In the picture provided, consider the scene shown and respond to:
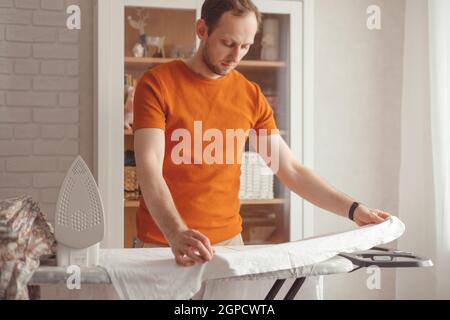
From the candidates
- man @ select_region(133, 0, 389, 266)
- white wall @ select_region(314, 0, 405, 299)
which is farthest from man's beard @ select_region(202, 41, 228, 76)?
white wall @ select_region(314, 0, 405, 299)

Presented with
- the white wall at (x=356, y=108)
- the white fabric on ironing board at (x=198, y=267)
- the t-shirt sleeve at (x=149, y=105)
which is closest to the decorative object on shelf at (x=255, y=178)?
the white wall at (x=356, y=108)

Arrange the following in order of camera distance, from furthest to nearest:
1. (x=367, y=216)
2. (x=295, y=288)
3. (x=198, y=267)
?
(x=367, y=216) → (x=295, y=288) → (x=198, y=267)

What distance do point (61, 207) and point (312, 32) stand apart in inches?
74.7

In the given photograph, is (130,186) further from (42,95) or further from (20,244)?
(20,244)

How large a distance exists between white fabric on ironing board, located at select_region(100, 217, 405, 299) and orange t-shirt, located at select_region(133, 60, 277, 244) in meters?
0.36

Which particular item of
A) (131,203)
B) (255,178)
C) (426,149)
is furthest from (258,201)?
(426,149)

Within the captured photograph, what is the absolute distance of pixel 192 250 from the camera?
4.54ft

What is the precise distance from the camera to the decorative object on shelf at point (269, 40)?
2.99 m

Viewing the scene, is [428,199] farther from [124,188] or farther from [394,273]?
[124,188]

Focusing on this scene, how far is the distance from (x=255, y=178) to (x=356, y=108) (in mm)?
628

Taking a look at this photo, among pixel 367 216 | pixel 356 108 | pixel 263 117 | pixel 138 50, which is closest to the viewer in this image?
pixel 367 216

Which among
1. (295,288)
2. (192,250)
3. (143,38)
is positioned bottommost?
(295,288)

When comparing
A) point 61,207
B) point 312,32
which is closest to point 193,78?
point 61,207
